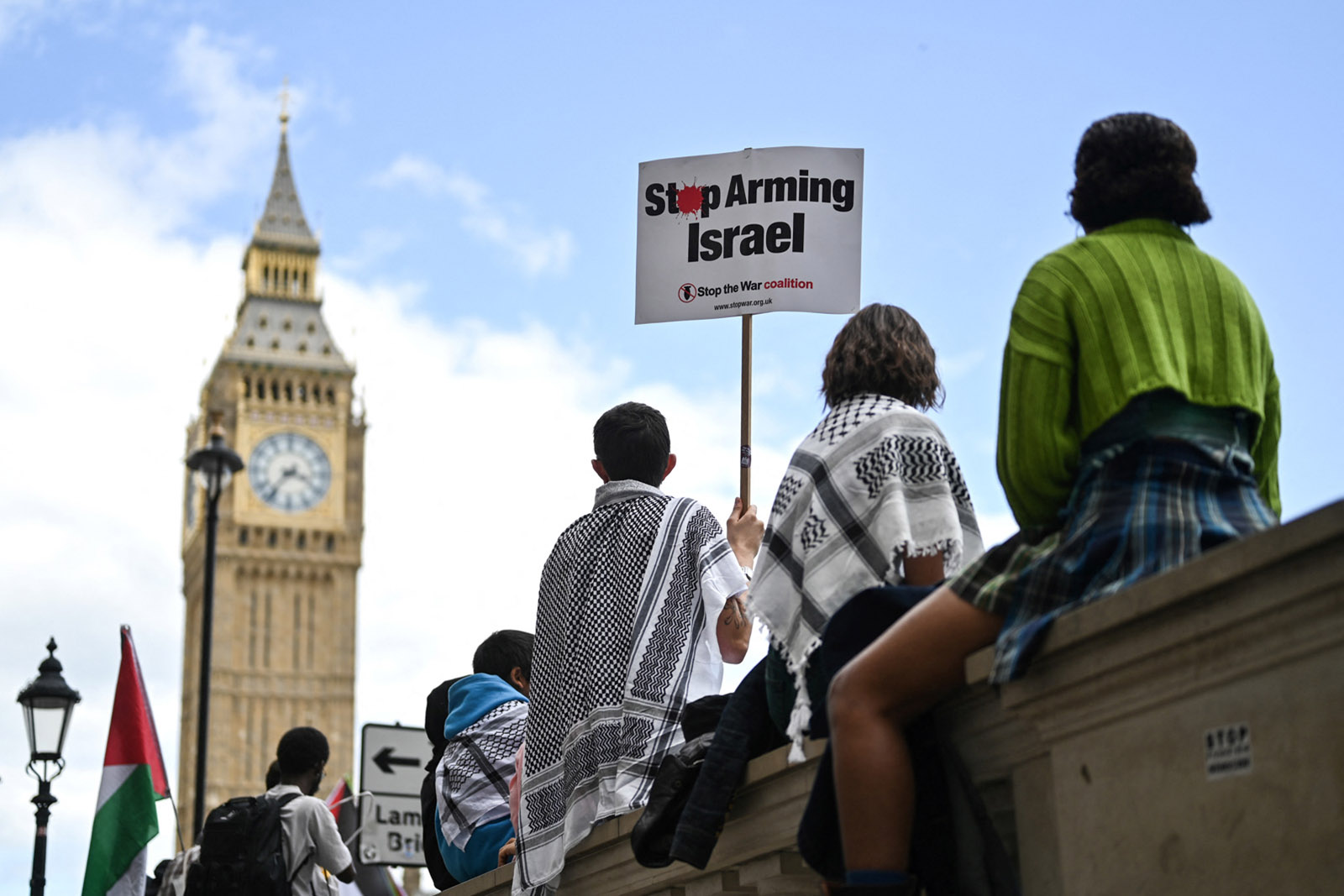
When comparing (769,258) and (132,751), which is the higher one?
(769,258)

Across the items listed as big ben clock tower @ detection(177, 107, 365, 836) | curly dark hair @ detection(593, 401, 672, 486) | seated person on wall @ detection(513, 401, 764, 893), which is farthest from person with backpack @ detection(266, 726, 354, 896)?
big ben clock tower @ detection(177, 107, 365, 836)

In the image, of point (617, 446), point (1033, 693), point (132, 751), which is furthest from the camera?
point (132, 751)

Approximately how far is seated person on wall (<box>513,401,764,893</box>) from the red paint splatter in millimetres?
1065

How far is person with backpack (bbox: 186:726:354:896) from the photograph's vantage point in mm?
5668

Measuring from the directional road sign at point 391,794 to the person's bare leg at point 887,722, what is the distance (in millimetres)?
7956

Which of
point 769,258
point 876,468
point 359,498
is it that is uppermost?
point 359,498

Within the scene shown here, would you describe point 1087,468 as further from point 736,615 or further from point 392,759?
point 392,759

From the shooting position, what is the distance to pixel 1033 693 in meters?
2.71

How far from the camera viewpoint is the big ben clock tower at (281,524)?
2566 inches

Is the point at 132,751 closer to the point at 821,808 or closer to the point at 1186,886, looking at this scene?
the point at 821,808

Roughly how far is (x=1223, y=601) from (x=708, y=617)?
2.19m

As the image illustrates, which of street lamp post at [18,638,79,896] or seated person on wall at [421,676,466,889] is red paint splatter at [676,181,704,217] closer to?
seated person on wall at [421,676,466,889]

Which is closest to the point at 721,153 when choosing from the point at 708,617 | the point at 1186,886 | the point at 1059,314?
the point at 708,617

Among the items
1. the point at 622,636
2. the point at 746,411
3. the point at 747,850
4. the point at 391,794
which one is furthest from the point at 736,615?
the point at 391,794
